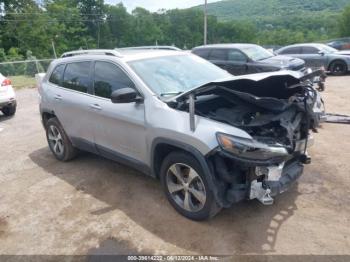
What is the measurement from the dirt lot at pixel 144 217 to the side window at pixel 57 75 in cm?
137

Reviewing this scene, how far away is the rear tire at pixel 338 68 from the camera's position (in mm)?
14016

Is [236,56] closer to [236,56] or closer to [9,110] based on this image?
[236,56]

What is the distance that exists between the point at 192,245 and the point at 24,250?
167 centimetres

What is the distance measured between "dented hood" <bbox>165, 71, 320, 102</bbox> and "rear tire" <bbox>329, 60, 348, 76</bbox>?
11960 millimetres

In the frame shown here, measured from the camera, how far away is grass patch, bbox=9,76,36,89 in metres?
17.6

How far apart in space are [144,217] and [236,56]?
9144mm

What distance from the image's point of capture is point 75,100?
473 cm

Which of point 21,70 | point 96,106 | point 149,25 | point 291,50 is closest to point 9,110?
point 96,106

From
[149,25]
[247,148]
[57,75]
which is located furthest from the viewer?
[149,25]

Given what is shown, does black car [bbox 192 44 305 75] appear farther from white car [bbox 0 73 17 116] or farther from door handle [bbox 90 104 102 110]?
door handle [bbox 90 104 102 110]

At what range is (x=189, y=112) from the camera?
332 cm

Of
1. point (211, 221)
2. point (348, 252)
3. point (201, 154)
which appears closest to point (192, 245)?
point (211, 221)

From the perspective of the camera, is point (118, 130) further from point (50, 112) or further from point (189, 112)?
point (50, 112)

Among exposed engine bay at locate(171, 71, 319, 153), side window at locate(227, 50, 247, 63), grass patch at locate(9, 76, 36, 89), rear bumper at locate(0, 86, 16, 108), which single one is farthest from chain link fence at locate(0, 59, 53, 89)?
exposed engine bay at locate(171, 71, 319, 153)
